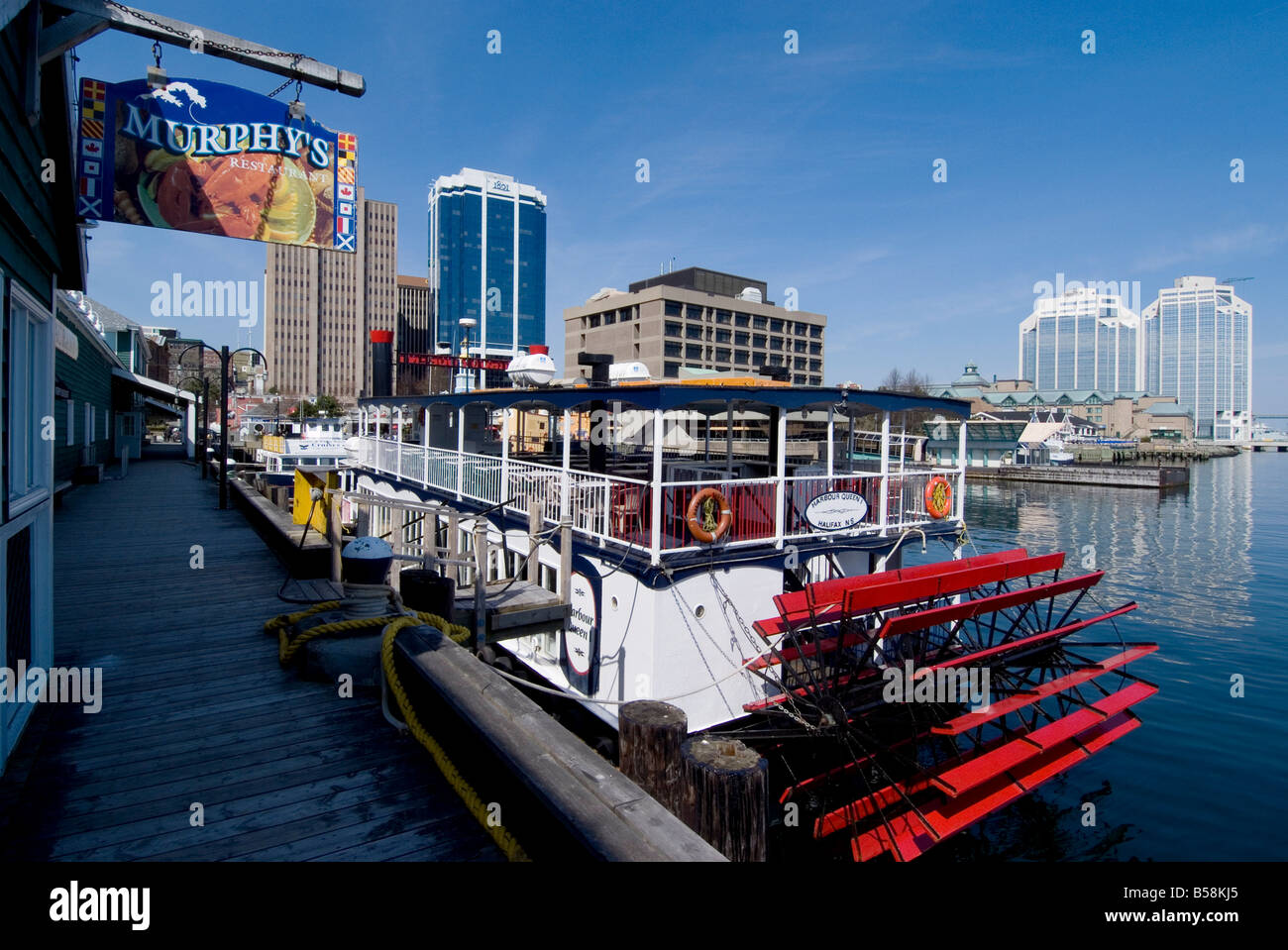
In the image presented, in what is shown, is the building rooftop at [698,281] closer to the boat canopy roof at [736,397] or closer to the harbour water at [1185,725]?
the harbour water at [1185,725]

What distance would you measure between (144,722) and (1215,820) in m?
13.2

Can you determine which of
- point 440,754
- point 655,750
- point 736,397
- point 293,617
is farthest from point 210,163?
point 736,397

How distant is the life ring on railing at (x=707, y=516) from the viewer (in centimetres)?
910

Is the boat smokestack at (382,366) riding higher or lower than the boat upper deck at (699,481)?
higher

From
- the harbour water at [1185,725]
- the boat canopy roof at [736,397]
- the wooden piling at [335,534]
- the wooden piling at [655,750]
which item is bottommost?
the harbour water at [1185,725]

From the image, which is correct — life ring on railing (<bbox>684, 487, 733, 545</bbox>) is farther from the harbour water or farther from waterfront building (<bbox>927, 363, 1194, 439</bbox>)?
waterfront building (<bbox>927, 363, 1194, 439</bbox>)

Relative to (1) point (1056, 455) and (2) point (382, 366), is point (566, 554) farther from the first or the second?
(1) point (1056, 455)

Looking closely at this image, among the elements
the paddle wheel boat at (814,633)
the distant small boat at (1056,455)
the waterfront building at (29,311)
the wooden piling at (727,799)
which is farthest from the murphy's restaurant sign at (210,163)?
the distant small boat at (1056,455)

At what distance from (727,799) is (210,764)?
10.1 ft

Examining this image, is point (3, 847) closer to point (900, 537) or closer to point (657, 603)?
point (657, 603)

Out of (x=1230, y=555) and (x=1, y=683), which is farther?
(x=1230, y=555)

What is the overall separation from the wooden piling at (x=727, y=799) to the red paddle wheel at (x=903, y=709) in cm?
528
